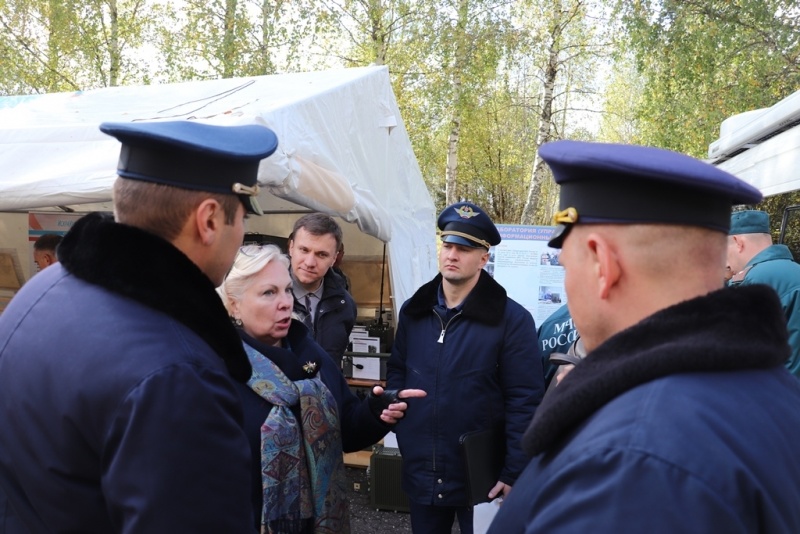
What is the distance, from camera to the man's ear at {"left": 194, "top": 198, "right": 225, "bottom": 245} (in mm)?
1428

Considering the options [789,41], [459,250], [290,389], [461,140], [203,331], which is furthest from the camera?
[461,140]

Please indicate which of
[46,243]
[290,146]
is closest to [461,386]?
[290,146]

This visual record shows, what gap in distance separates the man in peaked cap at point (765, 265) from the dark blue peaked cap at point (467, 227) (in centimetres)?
167

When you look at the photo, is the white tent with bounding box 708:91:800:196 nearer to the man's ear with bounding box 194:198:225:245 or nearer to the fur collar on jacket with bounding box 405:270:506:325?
the fur collar on jacket with bounding box 405:270:506:325

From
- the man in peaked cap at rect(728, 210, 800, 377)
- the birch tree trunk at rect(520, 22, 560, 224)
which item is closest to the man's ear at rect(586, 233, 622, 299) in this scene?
the man in peaked cap at rect(728, 210, 800, 377)

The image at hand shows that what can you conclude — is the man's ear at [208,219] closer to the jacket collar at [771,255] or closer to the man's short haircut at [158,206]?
the man's short haircut at [158,206]

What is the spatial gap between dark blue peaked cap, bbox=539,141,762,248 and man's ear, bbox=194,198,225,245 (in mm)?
760

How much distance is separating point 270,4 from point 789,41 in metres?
11.3

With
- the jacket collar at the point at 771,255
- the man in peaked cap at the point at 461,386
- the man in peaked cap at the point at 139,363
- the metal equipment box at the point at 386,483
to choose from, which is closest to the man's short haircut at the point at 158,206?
the man in peaked cap at the point at 139,363

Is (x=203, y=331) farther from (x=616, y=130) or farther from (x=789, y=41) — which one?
(x=616, y=130)

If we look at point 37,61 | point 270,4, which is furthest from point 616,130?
point 37,61

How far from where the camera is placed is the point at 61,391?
1.26 metres

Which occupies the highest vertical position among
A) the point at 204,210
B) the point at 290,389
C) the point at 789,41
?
the point at 789,41

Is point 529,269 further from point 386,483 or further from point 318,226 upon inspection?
point 318,226
